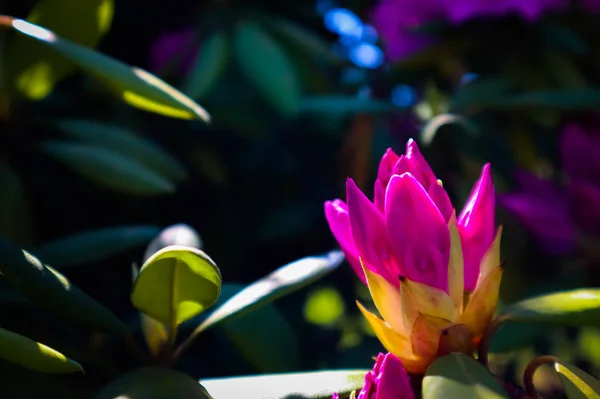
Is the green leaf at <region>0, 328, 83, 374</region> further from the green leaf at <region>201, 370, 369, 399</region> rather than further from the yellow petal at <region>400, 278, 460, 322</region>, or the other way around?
the yellow petal at <region>400, 278, 460, 322</region>

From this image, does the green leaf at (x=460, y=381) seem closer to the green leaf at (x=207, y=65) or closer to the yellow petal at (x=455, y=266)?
the yellow petal at (x=455, y=266)

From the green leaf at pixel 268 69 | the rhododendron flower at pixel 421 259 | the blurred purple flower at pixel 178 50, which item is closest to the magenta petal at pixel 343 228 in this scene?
the rhododendron flower at pixel 421 259

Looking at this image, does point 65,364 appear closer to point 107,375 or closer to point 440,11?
point 107,375

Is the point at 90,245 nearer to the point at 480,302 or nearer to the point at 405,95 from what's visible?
the point at 480,302

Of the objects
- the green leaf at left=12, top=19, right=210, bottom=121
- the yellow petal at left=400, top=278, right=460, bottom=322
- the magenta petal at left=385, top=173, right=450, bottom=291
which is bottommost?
the yellow petal at left=400, top=278, right=460, bottom=322

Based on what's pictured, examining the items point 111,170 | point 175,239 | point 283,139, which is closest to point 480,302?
point 175,239

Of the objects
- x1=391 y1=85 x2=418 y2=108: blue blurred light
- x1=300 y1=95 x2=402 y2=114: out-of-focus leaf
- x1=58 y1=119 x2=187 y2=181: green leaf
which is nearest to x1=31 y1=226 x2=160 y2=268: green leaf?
x1=58 y1=119 x2=187 y2=181: green leaf
